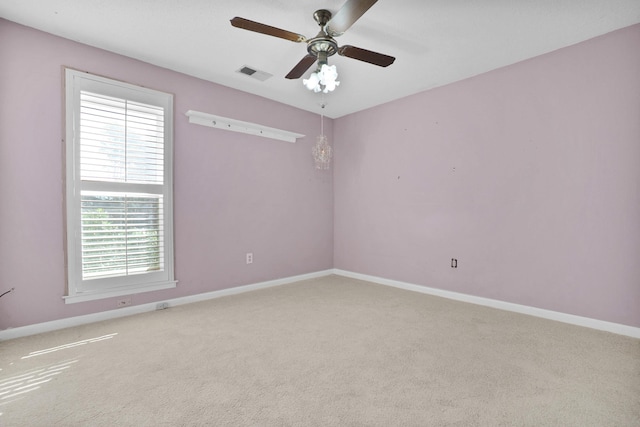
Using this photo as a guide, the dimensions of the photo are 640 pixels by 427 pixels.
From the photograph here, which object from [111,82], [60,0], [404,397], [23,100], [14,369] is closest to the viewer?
[404,397]

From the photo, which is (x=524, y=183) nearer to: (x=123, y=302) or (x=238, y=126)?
(x=238, y=126)

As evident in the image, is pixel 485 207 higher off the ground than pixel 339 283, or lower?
higher

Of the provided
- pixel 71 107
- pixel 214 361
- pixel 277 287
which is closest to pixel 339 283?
pixel 277 287

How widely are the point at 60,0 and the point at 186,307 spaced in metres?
2.74

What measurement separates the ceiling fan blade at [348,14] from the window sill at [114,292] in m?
2.82

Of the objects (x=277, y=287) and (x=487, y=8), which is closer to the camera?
(x=487, y=8)

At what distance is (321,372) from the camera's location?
1.90 m

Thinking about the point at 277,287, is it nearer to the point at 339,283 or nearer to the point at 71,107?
the point at 339,283

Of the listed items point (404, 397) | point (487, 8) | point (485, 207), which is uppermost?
point (487, 8)

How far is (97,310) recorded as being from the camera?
9.10 ft

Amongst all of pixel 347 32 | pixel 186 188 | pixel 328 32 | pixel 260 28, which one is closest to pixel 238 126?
pixel 186 188

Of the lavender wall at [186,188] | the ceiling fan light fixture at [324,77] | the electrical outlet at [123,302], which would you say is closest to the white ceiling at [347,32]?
the lavender wall at [186,188]

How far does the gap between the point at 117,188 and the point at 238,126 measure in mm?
1503

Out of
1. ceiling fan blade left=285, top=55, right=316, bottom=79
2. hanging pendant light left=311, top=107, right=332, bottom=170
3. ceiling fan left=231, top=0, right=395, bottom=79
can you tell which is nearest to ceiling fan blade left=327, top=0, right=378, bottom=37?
ceiling fan left=231, top=0, right=395, bottom=79
